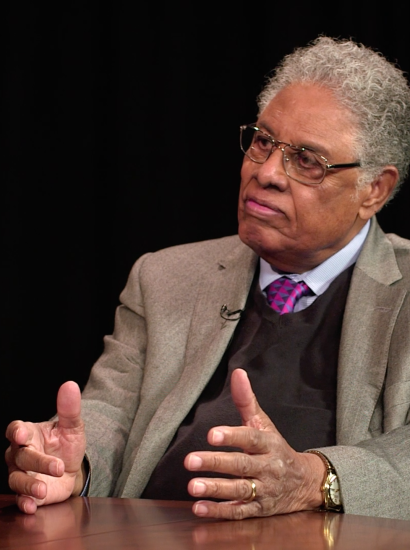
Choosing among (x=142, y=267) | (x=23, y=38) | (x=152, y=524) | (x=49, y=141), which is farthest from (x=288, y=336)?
Answer: (x=23, y=38)

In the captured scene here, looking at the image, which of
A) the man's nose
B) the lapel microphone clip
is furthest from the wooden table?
the man's nose

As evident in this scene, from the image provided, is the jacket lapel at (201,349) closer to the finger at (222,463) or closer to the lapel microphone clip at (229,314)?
the lapel microphone clip at (229,314)

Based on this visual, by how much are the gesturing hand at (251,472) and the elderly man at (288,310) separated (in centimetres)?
33

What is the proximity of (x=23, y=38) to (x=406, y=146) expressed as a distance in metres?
1.56

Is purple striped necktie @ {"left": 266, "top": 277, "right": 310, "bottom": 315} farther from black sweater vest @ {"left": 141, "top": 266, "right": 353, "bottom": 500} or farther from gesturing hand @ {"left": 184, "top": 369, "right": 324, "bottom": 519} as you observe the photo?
gesturing hand @ {"left": 184, "top": 369, "right": 324, "bottom": 519}

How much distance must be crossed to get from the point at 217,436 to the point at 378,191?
46.7 inches

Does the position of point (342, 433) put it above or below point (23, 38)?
below

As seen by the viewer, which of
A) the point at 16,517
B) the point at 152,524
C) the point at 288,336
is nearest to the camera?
the point at 152,524

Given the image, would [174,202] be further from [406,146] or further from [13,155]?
[406,146]

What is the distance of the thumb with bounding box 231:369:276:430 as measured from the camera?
1531 millimetres

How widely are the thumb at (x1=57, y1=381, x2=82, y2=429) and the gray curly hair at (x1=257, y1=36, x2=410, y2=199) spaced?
105 cm

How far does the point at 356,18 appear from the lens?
2.96 metres

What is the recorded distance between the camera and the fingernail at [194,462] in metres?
1.40

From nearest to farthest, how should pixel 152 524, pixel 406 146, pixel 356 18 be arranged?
pixel 152 524 < pixel 406 146 < pixel 356 18
